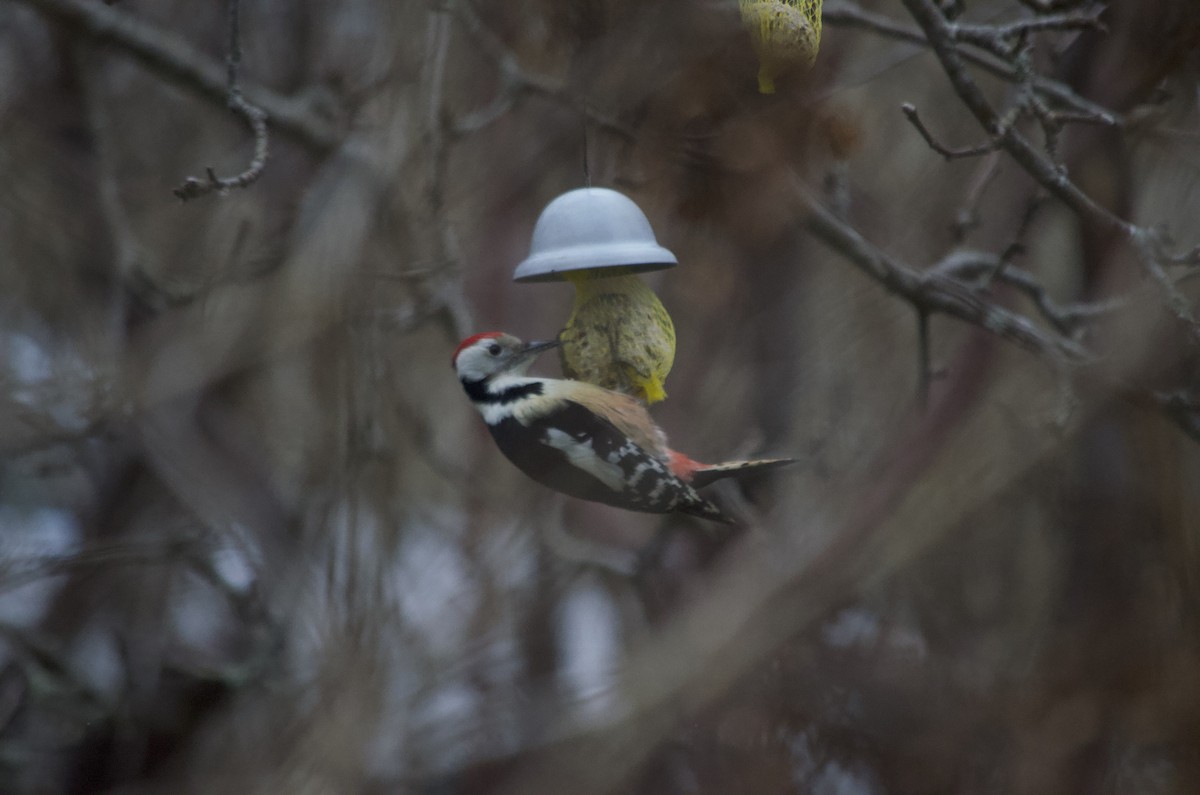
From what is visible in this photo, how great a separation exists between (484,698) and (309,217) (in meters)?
2.11

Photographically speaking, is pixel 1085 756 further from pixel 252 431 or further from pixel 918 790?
pixel 252 431

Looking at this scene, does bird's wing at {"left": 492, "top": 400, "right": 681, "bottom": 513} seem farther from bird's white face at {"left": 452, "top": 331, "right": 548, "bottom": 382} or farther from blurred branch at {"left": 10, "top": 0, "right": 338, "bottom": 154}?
blurred branch at {"left": 10, "top": 0, "right": 338, "bottom": 154}

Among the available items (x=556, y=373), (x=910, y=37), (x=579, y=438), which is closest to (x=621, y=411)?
(x=579, y=438)

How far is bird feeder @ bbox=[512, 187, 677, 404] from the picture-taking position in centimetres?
216

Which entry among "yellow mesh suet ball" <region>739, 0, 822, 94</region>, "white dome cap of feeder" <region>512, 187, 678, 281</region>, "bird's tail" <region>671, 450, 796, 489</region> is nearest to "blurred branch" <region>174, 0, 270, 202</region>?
"white dome cap of feeder" <region>512, 187, 678, 281</region>

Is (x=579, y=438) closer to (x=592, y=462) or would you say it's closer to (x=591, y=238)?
(x=592, y=462)

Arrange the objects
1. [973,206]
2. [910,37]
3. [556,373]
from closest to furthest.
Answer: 1. [910,37]
2. [973,206]
3. [556,373]

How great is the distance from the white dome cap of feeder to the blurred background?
0.48 m

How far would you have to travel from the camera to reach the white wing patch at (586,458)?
230 centimetres

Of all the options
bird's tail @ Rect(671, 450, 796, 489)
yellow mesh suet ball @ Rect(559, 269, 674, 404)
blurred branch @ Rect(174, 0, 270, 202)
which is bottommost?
bird's tail @ Rect(671, 450, 796, 489)

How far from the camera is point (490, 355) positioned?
258cm

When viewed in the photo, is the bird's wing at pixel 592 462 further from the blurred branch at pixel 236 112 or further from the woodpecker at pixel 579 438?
the blurred branch at pixel 236 112

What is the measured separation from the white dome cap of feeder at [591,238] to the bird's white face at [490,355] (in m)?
0.35

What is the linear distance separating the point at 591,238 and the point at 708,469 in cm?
76
